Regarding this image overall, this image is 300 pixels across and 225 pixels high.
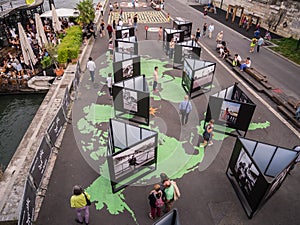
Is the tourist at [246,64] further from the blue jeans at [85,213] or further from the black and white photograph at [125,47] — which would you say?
the blue jeans at [85,213]

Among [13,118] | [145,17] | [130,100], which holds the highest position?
[130,100]

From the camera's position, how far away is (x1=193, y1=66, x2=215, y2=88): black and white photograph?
1436 centimetres

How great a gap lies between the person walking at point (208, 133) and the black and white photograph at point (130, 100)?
12.5ft

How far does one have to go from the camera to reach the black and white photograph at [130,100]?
1192 centimetres

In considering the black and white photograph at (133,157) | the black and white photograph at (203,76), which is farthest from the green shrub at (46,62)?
the black and white photograph at (133,157)

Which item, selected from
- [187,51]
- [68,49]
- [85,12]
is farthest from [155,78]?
[85,12]

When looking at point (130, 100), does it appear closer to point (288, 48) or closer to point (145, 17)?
point (288, 48)

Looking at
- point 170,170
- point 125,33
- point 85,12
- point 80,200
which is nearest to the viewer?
point 80,200

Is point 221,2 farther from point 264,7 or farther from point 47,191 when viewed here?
point 47,191

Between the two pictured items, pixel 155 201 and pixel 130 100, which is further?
pixel 130 100

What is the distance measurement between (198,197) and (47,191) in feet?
19.3

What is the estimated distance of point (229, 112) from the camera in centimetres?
1155

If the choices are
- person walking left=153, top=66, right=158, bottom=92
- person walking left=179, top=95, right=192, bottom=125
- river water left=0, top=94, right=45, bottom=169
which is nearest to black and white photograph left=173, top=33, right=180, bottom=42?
person walking left=153, top=66, right=158, bottom=92

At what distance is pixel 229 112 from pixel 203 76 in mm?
4027
